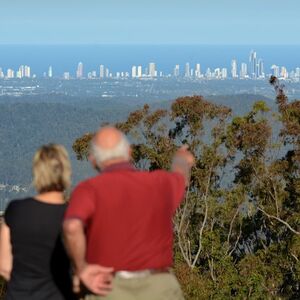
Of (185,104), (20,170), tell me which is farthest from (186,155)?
(20,170)

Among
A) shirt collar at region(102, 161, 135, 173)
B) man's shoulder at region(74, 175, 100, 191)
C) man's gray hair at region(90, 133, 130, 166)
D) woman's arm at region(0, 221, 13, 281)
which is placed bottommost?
woman's arm at region(0, 221, 13, 281)

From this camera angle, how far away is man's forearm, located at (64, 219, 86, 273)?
3270mm

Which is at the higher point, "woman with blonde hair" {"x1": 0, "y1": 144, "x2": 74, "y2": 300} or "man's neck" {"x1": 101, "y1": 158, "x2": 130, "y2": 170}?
"man's neck" {"x1": 101, "y1": 158, "x2": 130, "y2": 170}

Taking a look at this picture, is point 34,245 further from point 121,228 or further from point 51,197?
point 121,228

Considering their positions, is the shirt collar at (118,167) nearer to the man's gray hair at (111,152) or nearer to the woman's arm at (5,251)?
the man's gray hair at (111,152)

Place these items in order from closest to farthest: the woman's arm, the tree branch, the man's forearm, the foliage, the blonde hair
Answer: the man's forearm → the blonde hair → the woman's arm → the tree branch → the foliage

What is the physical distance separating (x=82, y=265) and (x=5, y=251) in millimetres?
407

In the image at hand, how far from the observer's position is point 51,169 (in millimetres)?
3451

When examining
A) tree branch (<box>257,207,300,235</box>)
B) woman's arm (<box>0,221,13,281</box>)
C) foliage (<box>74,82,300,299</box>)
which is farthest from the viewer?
foliage (<box>74,82,300,299</box>)

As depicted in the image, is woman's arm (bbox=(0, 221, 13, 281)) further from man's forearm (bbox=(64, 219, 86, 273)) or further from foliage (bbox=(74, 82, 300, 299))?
foliage (bbox=(74, 82, 300, 299))

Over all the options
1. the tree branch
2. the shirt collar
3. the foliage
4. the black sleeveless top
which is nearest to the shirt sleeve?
the shirt collar

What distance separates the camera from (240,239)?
962 inches

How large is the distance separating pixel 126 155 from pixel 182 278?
1001 cm

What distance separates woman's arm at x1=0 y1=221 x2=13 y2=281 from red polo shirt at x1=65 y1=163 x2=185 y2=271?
1.23 feet
